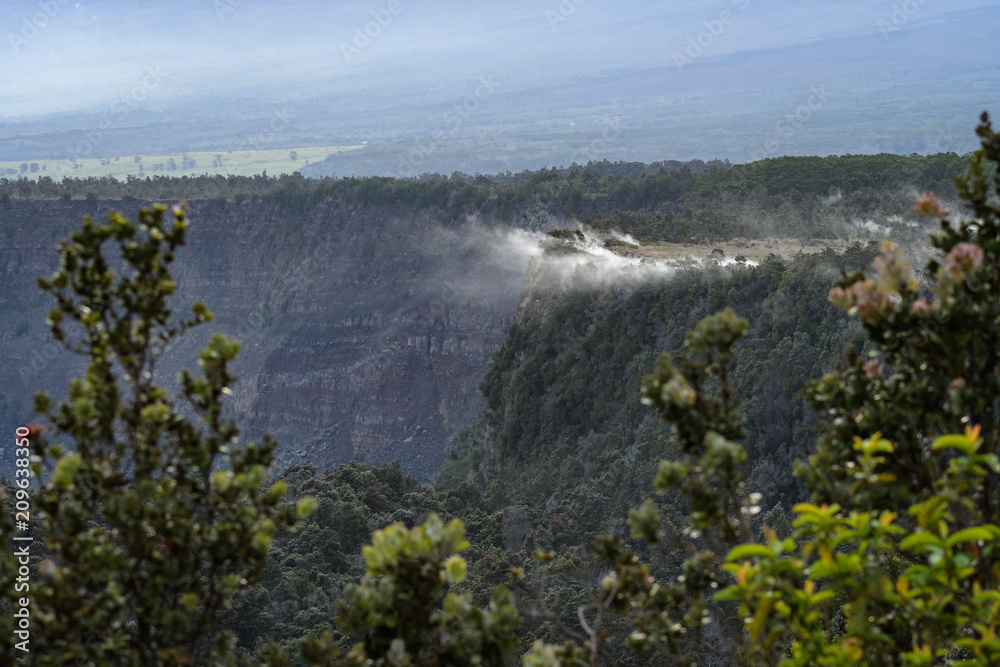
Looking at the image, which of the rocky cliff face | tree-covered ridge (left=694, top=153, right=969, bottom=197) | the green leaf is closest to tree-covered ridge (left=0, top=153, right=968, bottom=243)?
tree-covered ridge (left=694, top=153, right=969, bottom=197)

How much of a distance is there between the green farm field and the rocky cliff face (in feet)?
265

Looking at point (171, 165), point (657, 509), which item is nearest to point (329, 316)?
point (657, 509)

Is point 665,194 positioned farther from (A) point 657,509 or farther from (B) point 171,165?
(B) point 171,165

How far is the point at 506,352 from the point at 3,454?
44.7 metres

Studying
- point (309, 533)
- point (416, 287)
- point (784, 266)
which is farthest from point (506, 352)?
point (416, 287)

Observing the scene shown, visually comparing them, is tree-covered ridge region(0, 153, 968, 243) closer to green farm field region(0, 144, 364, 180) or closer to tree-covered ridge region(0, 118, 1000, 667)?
tree-covered ridge region(0, 118, 1000, 667)


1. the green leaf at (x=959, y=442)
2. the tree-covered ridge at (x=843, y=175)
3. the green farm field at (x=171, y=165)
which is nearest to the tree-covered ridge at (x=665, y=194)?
the tree-covered ridge at (x=843, y=175)

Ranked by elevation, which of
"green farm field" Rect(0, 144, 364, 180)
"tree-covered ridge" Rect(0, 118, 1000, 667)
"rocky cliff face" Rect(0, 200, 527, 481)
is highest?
"green farm field" Rect(0, 144, 364, 180)

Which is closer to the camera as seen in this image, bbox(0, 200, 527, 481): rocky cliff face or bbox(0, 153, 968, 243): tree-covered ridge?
bbox(0, 153, 968, 243): tree-covered ridge

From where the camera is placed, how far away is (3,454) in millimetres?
72000

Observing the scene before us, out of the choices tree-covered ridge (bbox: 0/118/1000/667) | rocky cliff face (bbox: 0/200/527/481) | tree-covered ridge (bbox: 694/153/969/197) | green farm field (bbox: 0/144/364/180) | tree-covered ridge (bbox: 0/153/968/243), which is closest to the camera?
tree-covered ridge (bbox: 0/118/1000/667)

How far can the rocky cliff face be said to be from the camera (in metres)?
64.2

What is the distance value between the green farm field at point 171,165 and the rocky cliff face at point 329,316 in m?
80.7

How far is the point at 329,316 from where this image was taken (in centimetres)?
7206
